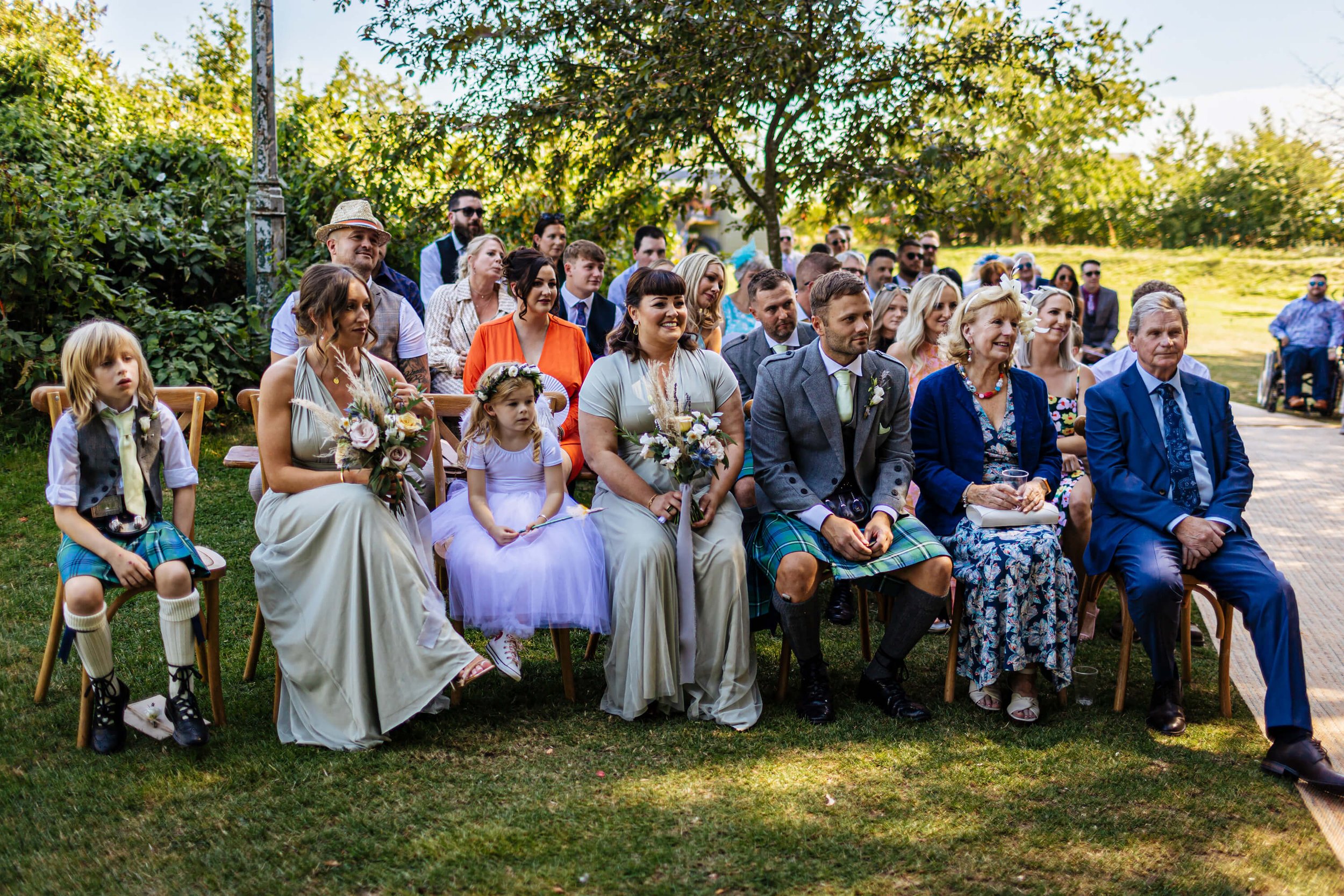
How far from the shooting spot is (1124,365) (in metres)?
5.81

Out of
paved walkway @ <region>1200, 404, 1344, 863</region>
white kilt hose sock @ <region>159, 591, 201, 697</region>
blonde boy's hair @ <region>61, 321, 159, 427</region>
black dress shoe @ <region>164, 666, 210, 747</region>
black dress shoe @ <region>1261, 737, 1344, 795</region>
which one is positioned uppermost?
blonde boy's hair @ <region>61, 321, 159, 427</region>

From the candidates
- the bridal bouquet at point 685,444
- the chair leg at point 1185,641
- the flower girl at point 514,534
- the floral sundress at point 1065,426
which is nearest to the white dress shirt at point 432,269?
the flower girl at point 514,534

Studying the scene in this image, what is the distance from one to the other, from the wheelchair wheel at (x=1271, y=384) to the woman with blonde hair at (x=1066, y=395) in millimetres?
10460

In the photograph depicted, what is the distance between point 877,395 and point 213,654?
289 centimetres

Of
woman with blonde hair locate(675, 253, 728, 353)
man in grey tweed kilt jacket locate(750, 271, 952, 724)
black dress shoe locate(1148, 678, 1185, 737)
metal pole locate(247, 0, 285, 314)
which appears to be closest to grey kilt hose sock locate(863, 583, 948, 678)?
man in grey tweed kilt jacket locate(750, 271, 952, 724)

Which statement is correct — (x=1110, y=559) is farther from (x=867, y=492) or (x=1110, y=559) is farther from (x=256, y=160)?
(x=256, y=160)

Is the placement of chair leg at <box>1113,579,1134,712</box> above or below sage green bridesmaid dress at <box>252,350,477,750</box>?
below

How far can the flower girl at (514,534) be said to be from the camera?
14.0 feet

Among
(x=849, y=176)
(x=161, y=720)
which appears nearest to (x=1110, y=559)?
(x=161, y=720)

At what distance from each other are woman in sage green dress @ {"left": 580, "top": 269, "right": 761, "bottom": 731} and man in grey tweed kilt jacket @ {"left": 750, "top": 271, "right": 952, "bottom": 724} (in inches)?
6.7

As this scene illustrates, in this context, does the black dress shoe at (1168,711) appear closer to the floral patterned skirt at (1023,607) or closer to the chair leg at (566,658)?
the floral patterned skirt at (1023,607)

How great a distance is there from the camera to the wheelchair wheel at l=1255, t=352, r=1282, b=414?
14.6 m

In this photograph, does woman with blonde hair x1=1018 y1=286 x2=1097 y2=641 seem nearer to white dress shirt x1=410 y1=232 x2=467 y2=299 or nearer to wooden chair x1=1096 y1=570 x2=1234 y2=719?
wooden chair x1=1096 y1=570 x2=1234 y2=719

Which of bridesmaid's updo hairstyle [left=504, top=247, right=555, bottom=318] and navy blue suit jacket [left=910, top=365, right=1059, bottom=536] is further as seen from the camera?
bridesmaid's updo hairstyle [left=504, top=247, right=555, bottom=318]
